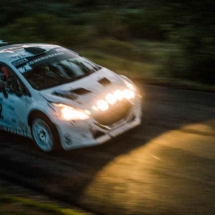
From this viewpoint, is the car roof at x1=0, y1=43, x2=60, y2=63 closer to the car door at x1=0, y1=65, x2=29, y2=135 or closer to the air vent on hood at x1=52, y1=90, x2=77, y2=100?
the car door at x1=0, y1=65, x2=29, y2=135

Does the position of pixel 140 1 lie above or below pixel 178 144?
above

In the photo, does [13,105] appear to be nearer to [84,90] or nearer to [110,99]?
[84,90]

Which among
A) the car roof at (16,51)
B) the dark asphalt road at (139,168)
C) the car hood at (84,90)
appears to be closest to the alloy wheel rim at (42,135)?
the dark asphalt road at (139,168)

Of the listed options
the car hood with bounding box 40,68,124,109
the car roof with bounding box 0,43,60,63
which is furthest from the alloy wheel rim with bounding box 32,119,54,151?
Answer: the car roof with bounding box 0,43,60,63

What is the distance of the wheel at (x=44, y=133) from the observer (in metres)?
8.13

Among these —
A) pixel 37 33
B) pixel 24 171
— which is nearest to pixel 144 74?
pixel 37 33

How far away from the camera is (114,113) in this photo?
27.0 ft

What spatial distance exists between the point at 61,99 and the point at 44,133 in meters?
0.61

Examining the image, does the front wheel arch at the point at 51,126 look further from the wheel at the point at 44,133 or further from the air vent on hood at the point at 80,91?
the air vent on hood at the point at 80,91

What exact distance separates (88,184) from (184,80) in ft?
19.8

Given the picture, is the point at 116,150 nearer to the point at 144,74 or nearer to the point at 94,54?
the point at 144,74

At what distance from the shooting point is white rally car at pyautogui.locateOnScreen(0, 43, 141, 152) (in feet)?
26.1

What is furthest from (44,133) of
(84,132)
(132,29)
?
(132,29)

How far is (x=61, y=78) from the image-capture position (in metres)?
8.81
